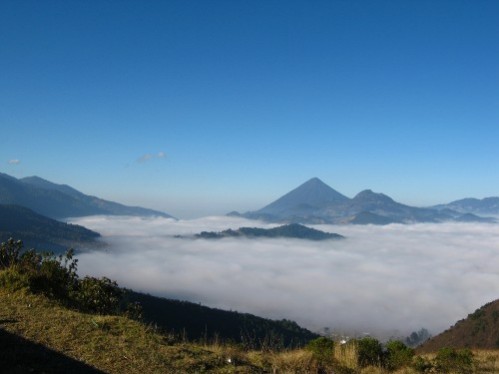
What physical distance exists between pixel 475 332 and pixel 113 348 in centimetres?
10751

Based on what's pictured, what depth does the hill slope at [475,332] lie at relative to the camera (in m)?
90.6

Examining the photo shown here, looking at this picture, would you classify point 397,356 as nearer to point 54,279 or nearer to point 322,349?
point 322,349

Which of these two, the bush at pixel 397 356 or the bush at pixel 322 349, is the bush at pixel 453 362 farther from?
the bush at pixel 322 349

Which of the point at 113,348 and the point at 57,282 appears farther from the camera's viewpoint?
the point at 57,282

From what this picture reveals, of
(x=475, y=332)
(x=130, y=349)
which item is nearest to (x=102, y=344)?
(x=130, y=349)

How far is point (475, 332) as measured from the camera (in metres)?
96.1

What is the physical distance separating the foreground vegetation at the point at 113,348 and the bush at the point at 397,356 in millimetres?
21

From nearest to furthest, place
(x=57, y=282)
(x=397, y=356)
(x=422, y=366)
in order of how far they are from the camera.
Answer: (x=422, y=366), (x=397, y=356), (x=57, y=282)

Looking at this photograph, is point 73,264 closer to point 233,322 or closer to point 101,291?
point 101,291

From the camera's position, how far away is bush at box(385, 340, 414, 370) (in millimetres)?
9633

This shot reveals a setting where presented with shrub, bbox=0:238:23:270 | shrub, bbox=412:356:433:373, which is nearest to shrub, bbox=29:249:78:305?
shrub, bbox=0:238:23:270

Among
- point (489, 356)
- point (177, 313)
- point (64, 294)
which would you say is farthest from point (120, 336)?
point (177, 313)

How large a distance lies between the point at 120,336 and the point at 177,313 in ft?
337

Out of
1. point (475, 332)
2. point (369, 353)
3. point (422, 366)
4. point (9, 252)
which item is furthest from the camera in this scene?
point (475, 332)
